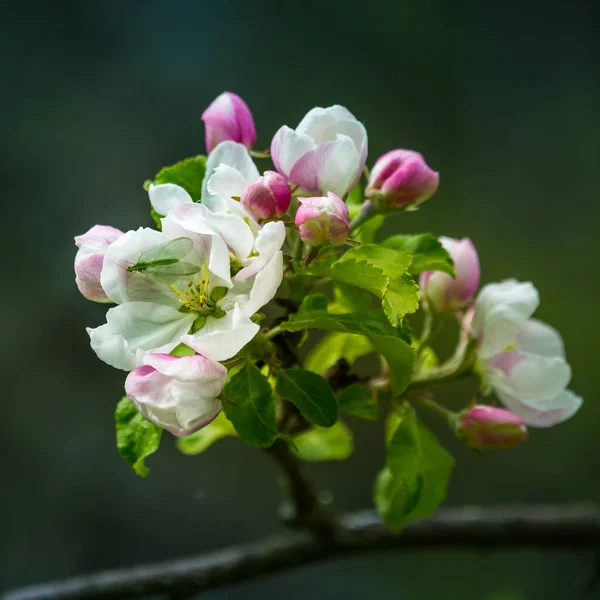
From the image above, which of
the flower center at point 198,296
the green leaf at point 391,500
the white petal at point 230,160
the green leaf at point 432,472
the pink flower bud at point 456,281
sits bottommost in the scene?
the green leaf at point 391,500

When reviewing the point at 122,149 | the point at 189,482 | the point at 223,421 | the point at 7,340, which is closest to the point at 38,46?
the point at 122,149

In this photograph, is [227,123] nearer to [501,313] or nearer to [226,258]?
[226,258]

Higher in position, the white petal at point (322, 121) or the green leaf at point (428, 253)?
the white petal at point (322, 121)

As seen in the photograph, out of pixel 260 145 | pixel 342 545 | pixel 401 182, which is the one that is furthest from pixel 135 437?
pixel 260 145

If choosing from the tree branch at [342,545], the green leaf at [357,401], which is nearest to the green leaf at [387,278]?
the green leaf at [357,401]

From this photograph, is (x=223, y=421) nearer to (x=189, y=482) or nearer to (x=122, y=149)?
(x=189, y=482)

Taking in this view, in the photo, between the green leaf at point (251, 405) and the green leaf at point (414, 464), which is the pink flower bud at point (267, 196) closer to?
the green leaf at point (251, 405)
